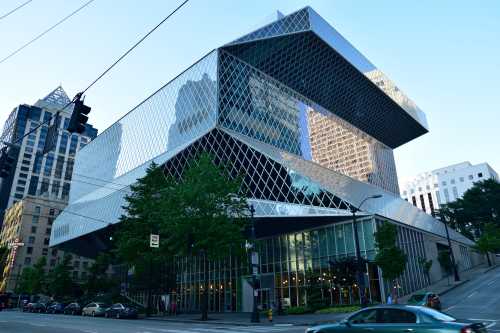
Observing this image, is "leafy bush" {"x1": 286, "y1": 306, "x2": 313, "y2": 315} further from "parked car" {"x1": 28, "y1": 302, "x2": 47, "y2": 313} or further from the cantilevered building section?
"parked car" {"x1": 28, "y1": 302, "x2": 47, "y2": 313}

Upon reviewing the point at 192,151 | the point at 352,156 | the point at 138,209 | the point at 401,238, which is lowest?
the point at 401,238

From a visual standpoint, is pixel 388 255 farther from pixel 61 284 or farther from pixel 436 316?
pixel 61 284

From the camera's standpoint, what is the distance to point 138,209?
38469 millimetres

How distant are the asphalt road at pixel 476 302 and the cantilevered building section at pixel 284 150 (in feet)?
15.2

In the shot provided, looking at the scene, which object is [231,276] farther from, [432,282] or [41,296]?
[41,296]

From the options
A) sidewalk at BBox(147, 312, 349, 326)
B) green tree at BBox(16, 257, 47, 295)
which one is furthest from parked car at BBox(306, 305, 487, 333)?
green tree at BBox(16, 257, 47, 295)

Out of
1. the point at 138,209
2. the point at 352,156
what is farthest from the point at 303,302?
the point at 352,156

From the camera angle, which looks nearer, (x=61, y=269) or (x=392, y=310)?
(x=392, y=310)

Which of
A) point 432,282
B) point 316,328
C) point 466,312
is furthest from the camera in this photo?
point 432,282

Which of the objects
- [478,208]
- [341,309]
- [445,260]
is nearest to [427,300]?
[341,309]

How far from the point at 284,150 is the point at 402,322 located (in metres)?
44.7

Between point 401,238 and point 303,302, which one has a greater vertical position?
point 401,238

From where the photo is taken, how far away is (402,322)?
8.79 m

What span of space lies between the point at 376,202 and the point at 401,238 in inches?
179
